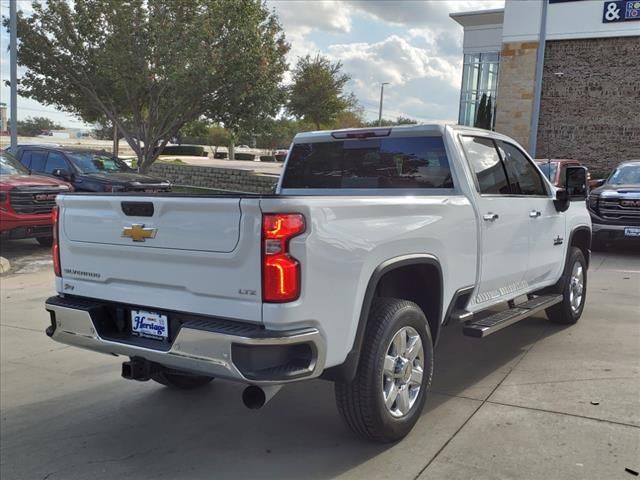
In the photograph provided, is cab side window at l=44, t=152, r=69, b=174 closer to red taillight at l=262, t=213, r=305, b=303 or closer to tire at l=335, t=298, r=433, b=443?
tire at l=335, t=298, r=433, b=443

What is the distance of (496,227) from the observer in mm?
4707

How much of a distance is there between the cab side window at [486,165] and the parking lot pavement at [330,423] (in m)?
1.49

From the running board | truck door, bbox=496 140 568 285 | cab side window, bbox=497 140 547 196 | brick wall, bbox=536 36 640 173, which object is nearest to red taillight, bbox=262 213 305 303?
the running board

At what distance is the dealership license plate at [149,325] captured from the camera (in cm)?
343

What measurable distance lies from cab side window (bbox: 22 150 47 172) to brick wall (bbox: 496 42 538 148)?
1903cm

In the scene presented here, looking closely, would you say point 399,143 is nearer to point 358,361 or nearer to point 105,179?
point 358,361

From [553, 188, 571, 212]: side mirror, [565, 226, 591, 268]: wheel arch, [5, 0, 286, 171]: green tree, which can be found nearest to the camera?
[553, 188, 571, 212]: side mirror

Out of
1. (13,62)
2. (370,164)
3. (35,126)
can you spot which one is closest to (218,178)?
(13,62)

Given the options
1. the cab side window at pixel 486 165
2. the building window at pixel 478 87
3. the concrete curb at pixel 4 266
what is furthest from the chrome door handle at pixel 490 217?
the building window at pixel 478 87

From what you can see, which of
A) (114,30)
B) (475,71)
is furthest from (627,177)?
(475,71)

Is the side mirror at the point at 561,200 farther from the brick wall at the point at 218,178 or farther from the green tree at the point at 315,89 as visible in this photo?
the green tree at the point at 315,89

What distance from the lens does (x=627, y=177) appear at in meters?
12.4

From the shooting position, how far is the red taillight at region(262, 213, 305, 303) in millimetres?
2988

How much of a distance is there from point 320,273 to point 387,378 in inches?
37.7
